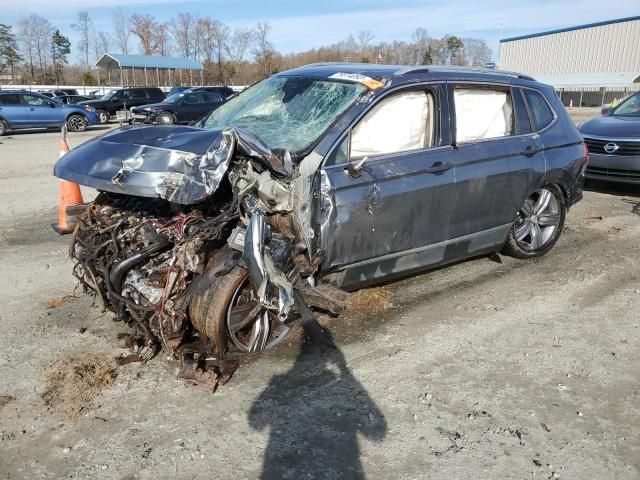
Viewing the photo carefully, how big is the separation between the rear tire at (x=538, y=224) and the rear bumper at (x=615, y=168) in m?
3.40

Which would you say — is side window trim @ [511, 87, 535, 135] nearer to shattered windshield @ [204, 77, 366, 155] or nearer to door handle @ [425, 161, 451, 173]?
door handle @ [425, 161, 451, 173]

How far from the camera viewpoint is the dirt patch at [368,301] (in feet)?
15.3

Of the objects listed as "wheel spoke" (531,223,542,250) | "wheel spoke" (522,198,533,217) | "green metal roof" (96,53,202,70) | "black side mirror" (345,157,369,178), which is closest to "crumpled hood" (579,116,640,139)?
"wheel spoke" (531,223,542,250)

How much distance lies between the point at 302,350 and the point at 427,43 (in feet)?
281

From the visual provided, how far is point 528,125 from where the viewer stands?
5406 mm

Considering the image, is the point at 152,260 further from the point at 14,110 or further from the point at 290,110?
the point at 14,110

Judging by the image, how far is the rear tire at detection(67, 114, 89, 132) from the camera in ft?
70.5

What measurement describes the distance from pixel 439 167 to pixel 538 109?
178cm

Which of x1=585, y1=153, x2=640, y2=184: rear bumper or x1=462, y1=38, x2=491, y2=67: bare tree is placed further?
x1=462, y1=38, x2=491, y2=67: bare tree

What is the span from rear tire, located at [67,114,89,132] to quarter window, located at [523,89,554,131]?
19.9m

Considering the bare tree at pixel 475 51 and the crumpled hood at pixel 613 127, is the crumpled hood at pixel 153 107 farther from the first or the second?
the bare tree at pixel 475 51

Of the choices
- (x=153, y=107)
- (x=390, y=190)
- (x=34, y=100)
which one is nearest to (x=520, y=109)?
(x=390, y=190)

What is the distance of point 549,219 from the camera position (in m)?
5.88

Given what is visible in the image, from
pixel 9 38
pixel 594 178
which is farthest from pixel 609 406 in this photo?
pixel 9 38
